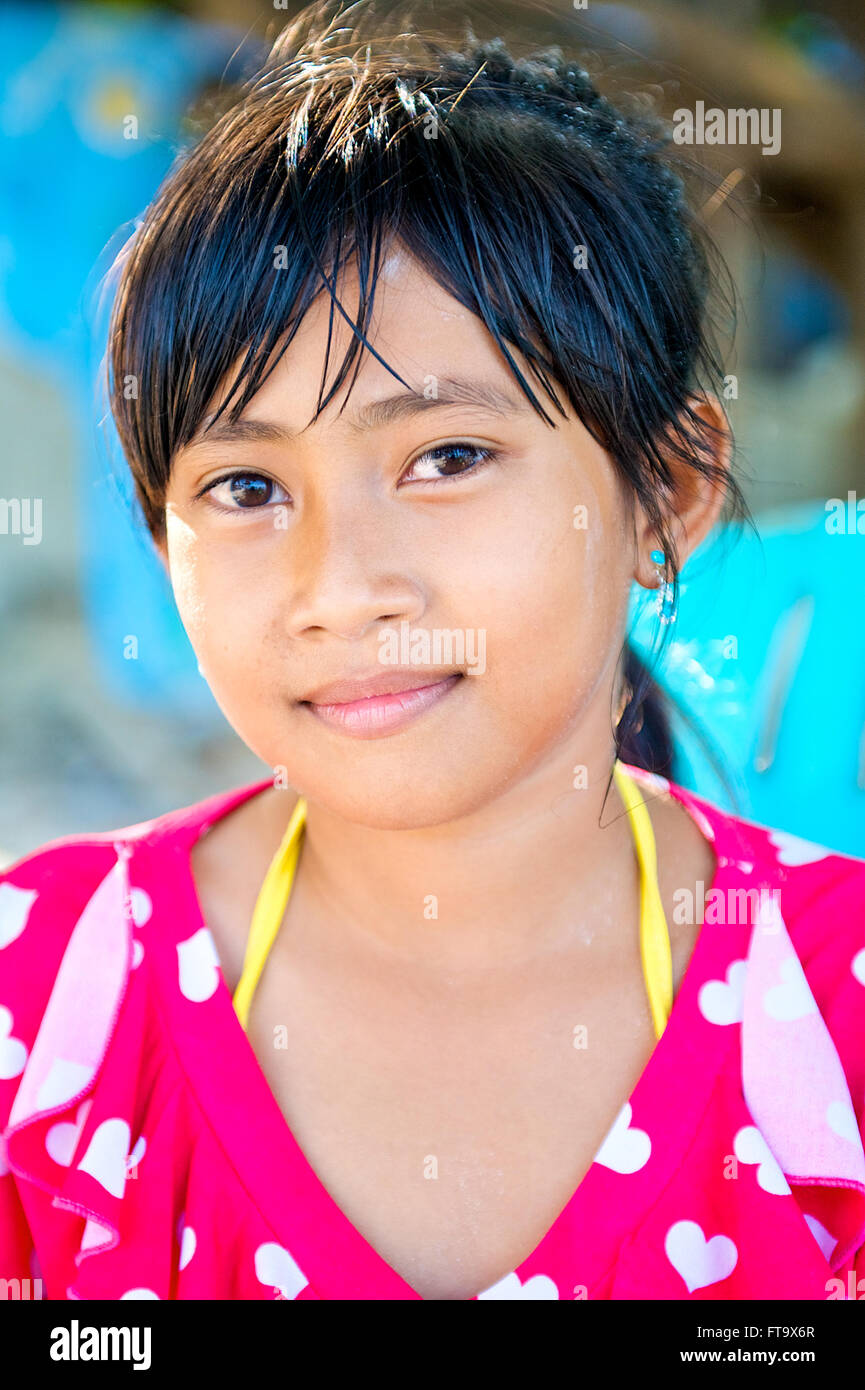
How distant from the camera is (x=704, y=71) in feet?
4.94

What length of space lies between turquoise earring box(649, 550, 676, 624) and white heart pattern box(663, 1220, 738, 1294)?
56 centimetres

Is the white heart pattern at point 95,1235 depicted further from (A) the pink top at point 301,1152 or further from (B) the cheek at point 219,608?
(B) the cheek at point 219,608

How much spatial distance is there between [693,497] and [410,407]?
34cm

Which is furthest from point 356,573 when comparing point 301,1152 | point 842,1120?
point 842,1120

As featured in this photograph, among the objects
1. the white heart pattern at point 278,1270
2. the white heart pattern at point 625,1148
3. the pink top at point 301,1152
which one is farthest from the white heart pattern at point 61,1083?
the white heart pattern at point 625,1148

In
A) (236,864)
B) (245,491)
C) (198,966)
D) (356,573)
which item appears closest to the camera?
(356,573)

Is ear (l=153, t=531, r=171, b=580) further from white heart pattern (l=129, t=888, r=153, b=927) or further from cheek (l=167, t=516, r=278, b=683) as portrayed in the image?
white heart pattern (l=129, t=888, r=153, b=927)

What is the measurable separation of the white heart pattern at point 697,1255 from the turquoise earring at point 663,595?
56 cm

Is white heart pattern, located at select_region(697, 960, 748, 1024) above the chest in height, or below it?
above

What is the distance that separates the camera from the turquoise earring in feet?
3.55

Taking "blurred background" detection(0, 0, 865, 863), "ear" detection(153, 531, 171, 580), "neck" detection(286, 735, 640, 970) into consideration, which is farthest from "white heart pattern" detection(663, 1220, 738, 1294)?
"ear" detection(153, 531, 171, 580)

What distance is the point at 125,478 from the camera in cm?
126

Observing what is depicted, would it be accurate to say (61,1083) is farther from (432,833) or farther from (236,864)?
(432,833)
